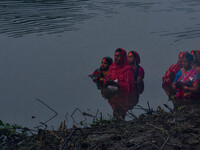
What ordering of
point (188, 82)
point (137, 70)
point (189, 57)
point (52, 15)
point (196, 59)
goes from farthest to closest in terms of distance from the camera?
point (52, 15) → point (137, 70) → point (196, 59) → point (189, 57) → point (188, 82)

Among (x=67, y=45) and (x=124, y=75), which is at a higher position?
(x=67, y=45)

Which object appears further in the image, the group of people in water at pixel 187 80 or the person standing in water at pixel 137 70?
the person standing in water at pixel 137 70

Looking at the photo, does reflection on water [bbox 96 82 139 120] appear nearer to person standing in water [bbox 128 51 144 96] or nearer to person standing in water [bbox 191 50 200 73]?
person standing in water [bbox 128 51 144 96]

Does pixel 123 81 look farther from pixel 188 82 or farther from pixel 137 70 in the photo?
pixel 188 82

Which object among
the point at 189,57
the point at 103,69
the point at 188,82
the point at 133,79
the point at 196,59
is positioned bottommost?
the point at 188,82

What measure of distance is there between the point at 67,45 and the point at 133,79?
8.04m

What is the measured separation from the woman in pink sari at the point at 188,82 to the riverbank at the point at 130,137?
3.77 m

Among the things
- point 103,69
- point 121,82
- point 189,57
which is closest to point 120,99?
point 121,82

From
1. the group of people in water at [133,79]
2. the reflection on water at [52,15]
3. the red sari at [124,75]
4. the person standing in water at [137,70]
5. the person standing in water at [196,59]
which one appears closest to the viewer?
the group of people in water at [133,79]

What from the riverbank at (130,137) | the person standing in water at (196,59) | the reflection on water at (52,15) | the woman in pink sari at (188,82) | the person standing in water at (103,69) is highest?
the reflection on water at (52,15)

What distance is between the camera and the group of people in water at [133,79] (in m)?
8.87

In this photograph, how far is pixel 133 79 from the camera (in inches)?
383

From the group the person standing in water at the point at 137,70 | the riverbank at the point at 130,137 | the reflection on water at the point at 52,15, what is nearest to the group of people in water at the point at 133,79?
the person standing in water at the point at 137,70

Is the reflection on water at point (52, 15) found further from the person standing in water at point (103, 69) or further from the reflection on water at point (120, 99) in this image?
the reflection on water at point (120, 99)
